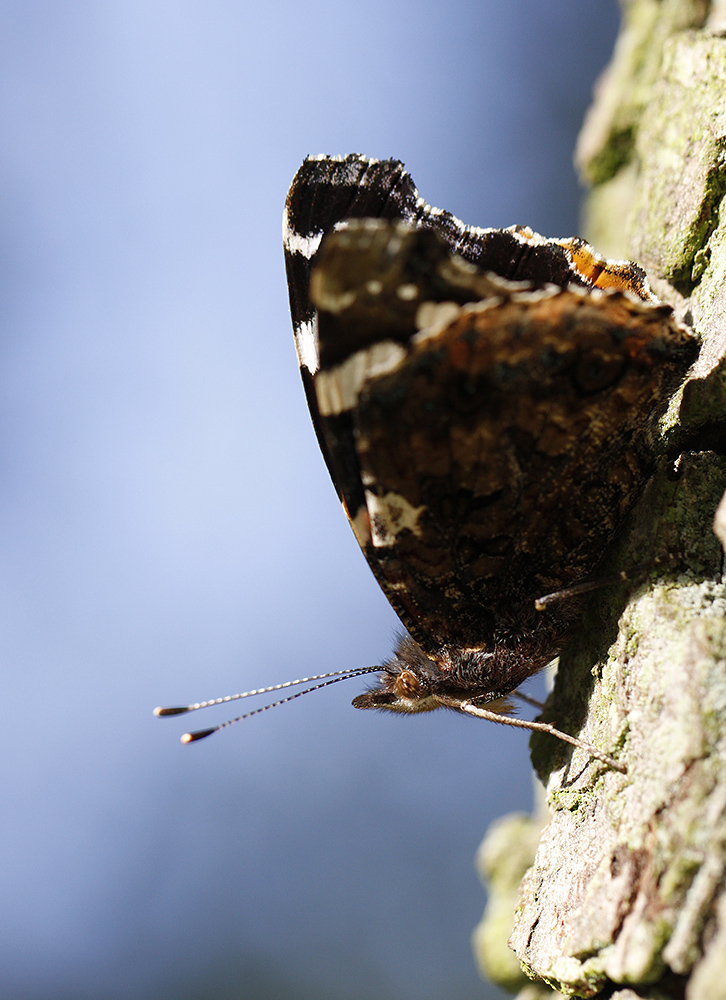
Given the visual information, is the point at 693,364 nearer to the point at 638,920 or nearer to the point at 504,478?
the point at 504,478

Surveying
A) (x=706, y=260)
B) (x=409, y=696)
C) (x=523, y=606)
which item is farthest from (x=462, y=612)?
(x=706, y=260)

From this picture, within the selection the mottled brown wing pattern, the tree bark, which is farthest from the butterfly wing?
the tree bark

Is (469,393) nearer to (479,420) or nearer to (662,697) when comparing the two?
(479,420)

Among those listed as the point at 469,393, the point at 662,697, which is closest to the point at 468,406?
the point at 469,393

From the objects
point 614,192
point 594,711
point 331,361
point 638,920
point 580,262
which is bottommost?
point 638,920

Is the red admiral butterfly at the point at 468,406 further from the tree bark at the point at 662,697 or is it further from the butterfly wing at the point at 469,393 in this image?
the tree bark at the point at 662,697

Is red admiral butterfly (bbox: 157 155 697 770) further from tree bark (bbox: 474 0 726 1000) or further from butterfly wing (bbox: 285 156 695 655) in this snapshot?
tree bark (bbox: 474 0 726 1000)

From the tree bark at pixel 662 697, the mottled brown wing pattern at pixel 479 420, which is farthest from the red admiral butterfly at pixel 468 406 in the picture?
the tree bark at pixel 662 697
